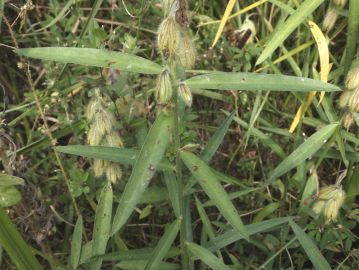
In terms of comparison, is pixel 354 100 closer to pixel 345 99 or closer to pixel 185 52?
pixel 345 99

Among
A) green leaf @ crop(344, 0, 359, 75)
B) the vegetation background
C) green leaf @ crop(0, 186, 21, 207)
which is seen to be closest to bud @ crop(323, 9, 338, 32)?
the vegetation background

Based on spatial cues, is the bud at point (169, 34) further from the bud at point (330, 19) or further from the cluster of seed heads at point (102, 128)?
the bud at point (330, 19)

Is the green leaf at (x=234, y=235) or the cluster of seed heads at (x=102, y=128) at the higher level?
the cluster of seed heads at (x=102, y=128)

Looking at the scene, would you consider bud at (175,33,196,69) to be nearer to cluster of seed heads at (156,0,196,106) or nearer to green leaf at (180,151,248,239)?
cluster of seed heads at (156,0,196,106)

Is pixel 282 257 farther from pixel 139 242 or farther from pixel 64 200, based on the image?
pixel 64 200

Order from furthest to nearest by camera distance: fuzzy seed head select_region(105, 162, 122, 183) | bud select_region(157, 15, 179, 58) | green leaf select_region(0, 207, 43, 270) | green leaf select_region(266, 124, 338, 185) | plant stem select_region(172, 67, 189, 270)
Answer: green leaf select_region(266, 124, 338, 185) → fuzzy seed head select_region(105, 162, 122, 183) → green leaf select_region(0, 207, 43, 270) → plant stem select_region(172, 67, 189, 270) → bud select_region(157, 15, 179, 58)

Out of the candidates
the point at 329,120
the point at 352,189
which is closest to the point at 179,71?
the point at 329,120

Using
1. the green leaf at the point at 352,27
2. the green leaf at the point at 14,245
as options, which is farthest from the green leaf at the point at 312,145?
the green leaf at the point at 14,245
